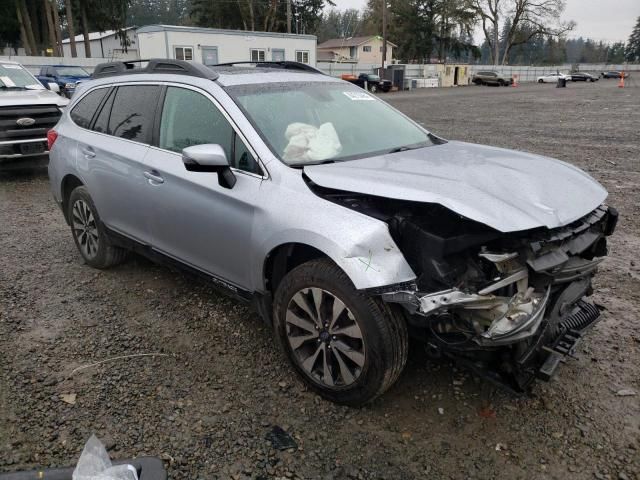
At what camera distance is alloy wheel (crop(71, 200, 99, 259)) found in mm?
4801

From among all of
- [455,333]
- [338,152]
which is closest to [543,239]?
[455,333]

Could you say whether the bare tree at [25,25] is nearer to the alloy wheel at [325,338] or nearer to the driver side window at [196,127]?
the driver side window at [196,127]

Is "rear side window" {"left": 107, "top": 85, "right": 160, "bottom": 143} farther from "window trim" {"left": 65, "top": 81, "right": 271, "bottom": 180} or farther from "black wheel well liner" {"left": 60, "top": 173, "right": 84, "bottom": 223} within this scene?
"black wheel well liner" {"left": 60, "top": 173, "right": 84, "bottom": 223}

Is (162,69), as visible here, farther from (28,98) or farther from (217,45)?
(217,45)

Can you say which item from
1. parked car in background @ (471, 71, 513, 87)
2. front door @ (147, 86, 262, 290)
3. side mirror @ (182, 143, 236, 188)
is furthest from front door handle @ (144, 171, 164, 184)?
parked car in background @ (471, 71, 513, 87)

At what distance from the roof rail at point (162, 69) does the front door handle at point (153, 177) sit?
753 mm

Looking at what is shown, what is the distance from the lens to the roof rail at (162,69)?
3725mm

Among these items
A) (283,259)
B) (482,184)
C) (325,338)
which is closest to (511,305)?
(482,184)

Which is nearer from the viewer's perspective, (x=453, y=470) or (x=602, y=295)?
(x=453, y=470)

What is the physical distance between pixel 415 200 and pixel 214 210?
1377 millimetres

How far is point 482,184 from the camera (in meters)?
2.83

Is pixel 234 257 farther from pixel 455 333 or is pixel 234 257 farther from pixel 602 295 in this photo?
pixel 602 295

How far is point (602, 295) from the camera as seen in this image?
432 cm

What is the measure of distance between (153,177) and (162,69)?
0.89 m
